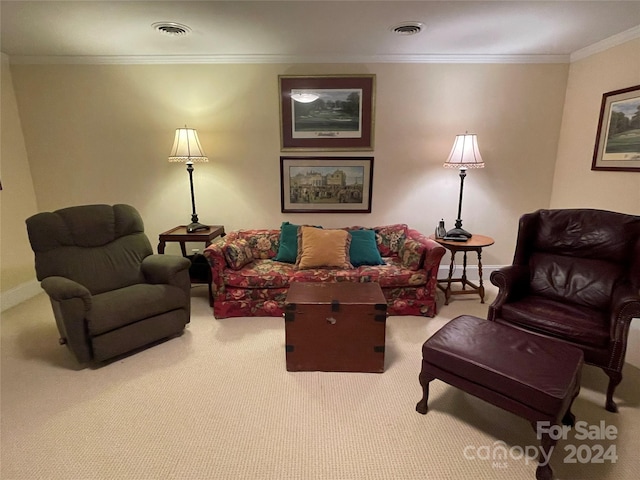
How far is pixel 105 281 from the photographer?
8.28 feet

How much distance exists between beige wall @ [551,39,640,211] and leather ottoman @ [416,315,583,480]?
6.33ft

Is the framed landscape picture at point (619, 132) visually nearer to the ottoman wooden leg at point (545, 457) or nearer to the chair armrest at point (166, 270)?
the ottoman wooden leg at point (545, 457)

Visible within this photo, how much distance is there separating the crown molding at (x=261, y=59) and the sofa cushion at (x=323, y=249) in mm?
1710

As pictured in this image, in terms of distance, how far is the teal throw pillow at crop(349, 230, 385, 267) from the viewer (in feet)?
10.0

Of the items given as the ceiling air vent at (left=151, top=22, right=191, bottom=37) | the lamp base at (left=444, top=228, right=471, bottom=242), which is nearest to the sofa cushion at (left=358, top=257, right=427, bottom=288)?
the lamp base at (left=444, top=228, right=471, bottom=242)

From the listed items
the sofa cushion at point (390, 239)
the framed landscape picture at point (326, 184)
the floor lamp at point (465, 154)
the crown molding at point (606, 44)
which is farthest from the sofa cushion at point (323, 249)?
the crown molding at point (606, 44)

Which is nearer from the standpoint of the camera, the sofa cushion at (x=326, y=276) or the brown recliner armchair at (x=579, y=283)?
the brown recliner armchair at (x=579, y=283)

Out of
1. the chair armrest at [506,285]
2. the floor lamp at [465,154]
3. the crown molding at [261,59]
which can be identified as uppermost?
the crown molding at [261,59]

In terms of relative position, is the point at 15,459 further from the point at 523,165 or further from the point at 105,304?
the point at 523,165

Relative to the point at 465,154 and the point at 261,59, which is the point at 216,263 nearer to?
the point at 261,59

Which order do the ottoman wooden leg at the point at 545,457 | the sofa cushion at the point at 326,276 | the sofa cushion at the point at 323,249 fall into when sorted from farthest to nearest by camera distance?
the sofa cushion at the point at 323,249
the sofa cushion at the point at 326,276
the ottoman wooden leg at the point at 545,457

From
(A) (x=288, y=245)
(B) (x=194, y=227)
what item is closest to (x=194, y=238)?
(B) (x=194, y=227)

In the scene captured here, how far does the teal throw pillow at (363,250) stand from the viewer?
3.06m

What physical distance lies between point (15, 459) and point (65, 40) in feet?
10.1
